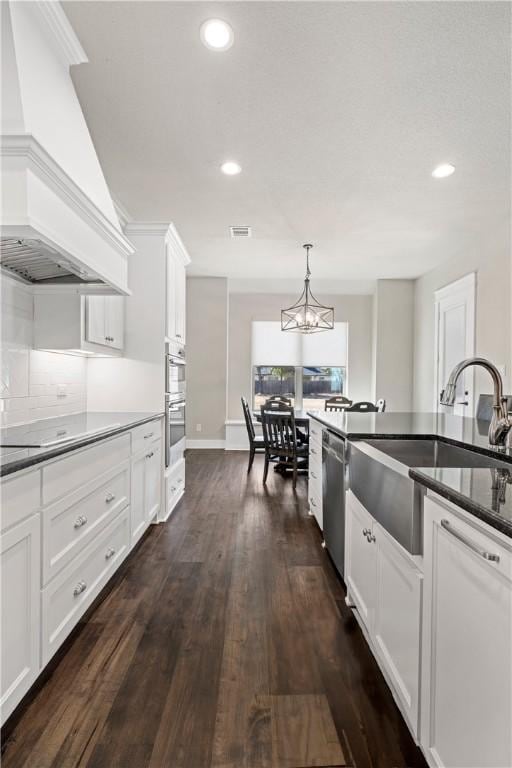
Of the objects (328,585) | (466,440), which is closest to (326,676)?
(328,585)

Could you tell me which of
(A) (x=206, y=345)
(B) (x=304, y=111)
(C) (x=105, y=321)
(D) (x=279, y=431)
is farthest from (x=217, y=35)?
(A) (x=206, y=345)

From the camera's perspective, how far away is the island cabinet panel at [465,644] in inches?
33.4

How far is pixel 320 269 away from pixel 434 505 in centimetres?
561

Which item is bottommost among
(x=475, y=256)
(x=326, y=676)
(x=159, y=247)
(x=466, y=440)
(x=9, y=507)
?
(x=326, y=676)

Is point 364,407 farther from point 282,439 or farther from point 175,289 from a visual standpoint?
point 175,289

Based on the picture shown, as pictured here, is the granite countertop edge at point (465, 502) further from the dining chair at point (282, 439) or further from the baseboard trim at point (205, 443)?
the baseboard trim at point (205, 443)

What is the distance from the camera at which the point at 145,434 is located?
3.03m

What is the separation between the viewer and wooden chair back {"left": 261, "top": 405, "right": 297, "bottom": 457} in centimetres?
448

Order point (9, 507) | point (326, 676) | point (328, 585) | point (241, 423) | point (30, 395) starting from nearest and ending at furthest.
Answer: point (9, 507) < point (326, 676) < point (328, 585) < point (30, 395) < point (241, 423)

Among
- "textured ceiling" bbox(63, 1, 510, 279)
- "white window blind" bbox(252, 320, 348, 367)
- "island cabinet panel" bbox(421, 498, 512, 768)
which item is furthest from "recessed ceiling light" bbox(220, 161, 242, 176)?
"white window blind" bbox(252, 320, 348, 367)

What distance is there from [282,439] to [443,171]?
113 inches

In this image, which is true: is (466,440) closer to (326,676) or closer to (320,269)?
(326,676)

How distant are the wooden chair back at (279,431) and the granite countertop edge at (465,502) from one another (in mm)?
3128

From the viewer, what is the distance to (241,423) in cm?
696
